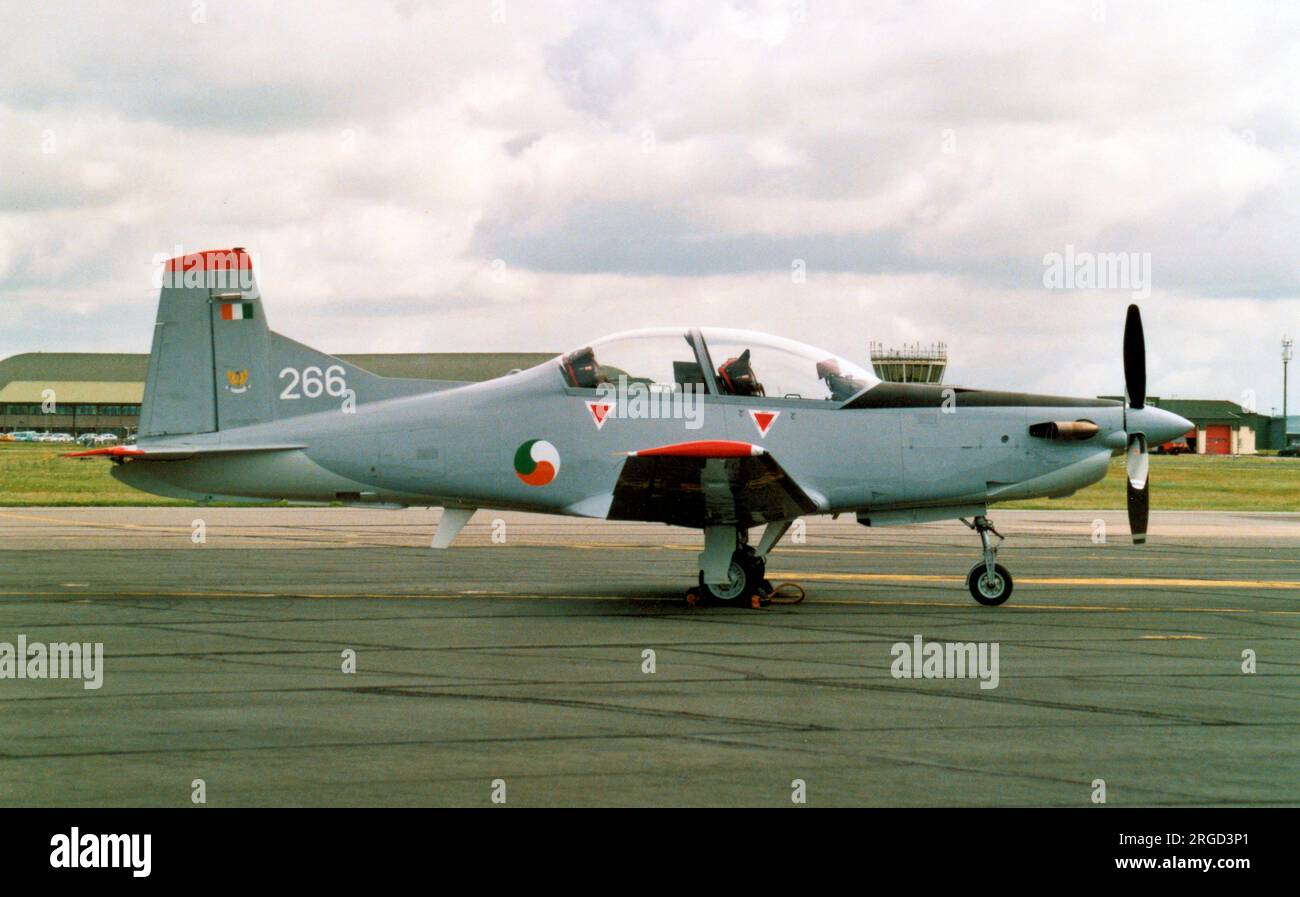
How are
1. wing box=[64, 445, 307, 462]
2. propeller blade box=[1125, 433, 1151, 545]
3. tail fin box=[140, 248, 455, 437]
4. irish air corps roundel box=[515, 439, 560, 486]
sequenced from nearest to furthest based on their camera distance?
propeller blade box=[1125, 433, 1151, 545] → irish air corps roundel box=[515, 439, 560, 486] → wing box=[64, 445, 307, 462] → tail fin box=[140, 248, 455, 437]

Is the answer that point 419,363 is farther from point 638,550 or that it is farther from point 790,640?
point 790,640

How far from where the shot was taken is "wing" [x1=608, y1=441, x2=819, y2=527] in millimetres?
11383

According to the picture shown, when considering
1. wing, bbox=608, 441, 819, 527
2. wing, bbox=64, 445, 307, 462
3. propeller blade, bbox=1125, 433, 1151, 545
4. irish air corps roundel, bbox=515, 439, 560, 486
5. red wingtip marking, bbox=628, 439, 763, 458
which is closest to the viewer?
red wingtip marking, bbox=628, 439, 763, 458

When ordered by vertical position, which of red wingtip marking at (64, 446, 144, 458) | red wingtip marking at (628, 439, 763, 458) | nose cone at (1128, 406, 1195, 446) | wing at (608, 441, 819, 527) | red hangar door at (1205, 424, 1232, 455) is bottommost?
wing at (608, 441, 819, 527)

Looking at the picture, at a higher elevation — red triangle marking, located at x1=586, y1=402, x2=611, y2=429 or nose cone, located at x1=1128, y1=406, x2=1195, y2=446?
red triangle marking, located at x1=586, y1=402, x2=611, y2=429

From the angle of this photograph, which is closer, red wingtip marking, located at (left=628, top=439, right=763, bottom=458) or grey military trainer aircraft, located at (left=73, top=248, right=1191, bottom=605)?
red wingtip marking, located at (left=628, top=439, right=763, bottom=458)

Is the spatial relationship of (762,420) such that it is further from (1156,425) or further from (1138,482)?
(1156,425)

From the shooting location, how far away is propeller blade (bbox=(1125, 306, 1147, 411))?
41.5ft

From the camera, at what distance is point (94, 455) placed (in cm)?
1248

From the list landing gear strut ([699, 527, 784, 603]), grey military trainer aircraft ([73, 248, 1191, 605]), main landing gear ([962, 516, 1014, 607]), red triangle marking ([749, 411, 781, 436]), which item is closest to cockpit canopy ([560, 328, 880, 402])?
grey military trainer aircraft ([73, 248, 1191, 605])

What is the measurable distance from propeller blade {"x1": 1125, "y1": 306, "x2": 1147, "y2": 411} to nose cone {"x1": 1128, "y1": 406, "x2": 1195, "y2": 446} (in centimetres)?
13

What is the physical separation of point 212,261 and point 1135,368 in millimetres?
9487

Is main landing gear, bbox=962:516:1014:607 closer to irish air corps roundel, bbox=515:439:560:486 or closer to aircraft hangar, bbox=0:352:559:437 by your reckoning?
irish air corps roundel, bbox=515:439:560:486

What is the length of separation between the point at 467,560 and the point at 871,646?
893cm
